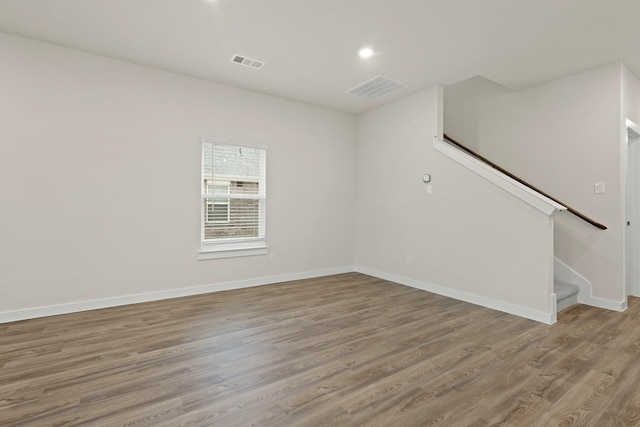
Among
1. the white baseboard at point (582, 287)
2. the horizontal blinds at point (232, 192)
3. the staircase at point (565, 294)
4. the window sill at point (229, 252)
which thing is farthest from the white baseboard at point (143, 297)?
the white baseboard at point (582, 287)

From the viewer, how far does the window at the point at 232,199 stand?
4.12 meters

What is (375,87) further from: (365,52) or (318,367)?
(318,367)

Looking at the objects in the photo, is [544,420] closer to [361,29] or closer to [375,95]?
[361,29]

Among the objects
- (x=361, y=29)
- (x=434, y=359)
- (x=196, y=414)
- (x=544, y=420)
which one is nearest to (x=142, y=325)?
(x=196, y=414)

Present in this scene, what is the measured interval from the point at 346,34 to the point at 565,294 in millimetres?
3622

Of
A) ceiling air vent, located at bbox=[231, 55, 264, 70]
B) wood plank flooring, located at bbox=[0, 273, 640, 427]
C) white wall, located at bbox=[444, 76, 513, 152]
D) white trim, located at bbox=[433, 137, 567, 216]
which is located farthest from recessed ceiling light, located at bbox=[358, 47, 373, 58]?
wood plank flooring, located at bbox=[0, 273, 640, 427]

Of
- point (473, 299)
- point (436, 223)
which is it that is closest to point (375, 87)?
point (436, 223)

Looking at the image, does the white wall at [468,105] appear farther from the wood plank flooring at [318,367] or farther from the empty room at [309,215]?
the wood plank flooring at [318,367]

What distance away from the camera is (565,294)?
11.5 ft

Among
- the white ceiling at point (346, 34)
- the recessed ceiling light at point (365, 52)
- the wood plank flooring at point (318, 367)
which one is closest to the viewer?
the wood plank flooring at point (318, 367)

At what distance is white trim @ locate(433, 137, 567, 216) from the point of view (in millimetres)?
3062

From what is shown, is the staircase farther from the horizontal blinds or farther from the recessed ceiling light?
the horizontal blinds

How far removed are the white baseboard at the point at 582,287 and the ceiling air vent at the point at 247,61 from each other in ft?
14.3

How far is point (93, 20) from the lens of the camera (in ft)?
9.01
